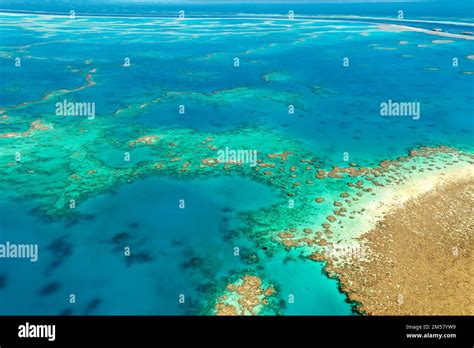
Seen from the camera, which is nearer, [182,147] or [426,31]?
[182,147]

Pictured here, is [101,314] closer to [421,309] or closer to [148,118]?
[421,309]

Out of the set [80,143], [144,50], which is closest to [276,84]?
[80,143]

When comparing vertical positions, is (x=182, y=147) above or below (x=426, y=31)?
below

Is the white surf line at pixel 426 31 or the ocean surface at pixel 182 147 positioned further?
the white surf line at pixel 426 31

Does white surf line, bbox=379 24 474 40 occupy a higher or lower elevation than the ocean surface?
higher

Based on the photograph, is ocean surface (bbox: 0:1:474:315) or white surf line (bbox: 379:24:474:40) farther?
white surf line (bbox: 379:24:474:40)

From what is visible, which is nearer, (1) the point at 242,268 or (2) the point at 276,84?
(1) the point at 242,268

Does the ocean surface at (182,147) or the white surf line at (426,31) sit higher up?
the white surf line at (426,31)
